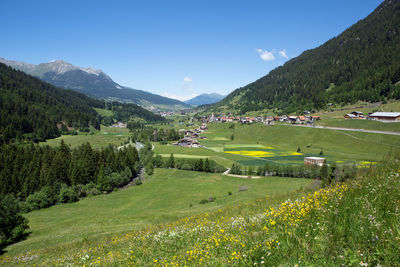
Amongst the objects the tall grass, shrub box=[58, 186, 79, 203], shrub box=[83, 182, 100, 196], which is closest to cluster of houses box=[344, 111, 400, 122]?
the tall grass

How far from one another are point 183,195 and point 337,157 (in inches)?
2899

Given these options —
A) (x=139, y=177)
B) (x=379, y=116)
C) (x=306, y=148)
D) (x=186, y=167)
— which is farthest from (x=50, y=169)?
(x=379, y=116)

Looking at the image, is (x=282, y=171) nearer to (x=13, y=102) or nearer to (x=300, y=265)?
(x=300, y=265)

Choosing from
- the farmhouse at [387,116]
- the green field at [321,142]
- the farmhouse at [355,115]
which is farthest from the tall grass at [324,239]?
the farmhouse at [355,115]

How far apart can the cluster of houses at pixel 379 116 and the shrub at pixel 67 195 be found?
6229 inches

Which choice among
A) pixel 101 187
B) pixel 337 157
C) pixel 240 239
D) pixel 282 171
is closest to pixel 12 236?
pixel 101 187

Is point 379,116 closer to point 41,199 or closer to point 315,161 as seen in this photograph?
point 315,161

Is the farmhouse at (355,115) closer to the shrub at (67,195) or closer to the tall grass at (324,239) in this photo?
the tall grass at (324,239)

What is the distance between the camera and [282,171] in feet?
251

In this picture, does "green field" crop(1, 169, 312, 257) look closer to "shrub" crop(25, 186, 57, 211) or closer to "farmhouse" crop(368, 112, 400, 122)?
"shrub" crop(25, 186, 57, 211)

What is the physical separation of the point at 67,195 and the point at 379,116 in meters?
162

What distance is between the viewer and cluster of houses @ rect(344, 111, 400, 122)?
11315cm

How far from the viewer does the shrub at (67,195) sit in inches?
2335

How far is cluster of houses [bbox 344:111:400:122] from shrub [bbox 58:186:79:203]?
158 meters
